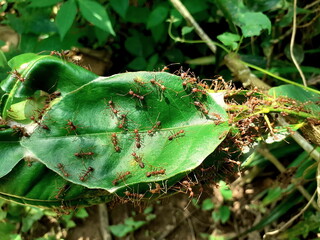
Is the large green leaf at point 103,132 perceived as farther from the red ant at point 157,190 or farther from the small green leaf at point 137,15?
the small green leaf at point 137,15

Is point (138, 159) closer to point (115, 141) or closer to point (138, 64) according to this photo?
point (115, 141)

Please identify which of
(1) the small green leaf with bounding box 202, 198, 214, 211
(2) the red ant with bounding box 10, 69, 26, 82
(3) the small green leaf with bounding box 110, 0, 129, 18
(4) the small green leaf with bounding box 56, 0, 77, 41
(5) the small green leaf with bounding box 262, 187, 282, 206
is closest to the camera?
(2) the red ant with bounding box 10, 69, 26, 82

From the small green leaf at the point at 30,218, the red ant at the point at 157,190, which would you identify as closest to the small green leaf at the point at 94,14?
the red ant at the point at 157,190

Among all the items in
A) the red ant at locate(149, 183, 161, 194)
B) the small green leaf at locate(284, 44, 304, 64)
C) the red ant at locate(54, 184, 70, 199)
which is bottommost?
the red ant at locate(54, 184, 70, 199)

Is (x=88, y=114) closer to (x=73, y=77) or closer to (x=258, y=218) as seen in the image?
(x=73, y=77)

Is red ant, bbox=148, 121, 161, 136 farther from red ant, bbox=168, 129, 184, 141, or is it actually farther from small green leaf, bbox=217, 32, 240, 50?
small green leaf, bbox=217, 32, 240, 50

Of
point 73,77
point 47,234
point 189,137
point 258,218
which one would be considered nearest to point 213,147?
point 189,137

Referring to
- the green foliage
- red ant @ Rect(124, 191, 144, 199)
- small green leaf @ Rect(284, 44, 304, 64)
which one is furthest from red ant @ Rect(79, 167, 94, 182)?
small green leaf @ Rect(284, 44, 304, 64)

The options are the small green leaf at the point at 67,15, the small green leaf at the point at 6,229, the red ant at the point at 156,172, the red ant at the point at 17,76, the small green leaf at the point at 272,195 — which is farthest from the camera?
the small green leaf at the point at 272,195

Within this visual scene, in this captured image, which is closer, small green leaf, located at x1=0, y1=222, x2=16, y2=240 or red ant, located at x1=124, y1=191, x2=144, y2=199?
red ant, located at x1=124, y1=191, x2=144, y2=199
